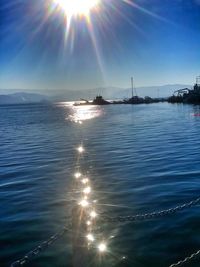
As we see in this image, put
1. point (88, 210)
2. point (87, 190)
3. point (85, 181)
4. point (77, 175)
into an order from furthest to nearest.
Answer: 1. point (77, 175)
2. point (85, 181)
3. point (87, 190)
4. point (88, 210)

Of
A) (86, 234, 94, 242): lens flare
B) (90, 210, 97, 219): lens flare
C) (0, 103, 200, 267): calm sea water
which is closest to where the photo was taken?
(0, 103, 200, 267): calm sea water

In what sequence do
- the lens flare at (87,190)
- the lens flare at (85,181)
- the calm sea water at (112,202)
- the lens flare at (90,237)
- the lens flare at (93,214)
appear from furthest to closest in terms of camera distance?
the lens flare at (85,181) → the lens flare at (87,190) → the lens flare at (93,214) → the lens flare at (90,237) → the calm sea water at (112,202)

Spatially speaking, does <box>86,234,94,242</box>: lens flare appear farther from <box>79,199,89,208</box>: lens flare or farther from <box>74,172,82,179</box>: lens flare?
<box>74,172,82,179</box>: lens flare

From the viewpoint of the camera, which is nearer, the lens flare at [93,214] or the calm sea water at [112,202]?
the calm sea water at [112,202]

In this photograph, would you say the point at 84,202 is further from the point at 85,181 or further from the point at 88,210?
the point at 85,181

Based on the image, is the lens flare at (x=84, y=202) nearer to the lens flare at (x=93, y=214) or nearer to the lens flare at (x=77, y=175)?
the lens flare at (x=93, y=214)

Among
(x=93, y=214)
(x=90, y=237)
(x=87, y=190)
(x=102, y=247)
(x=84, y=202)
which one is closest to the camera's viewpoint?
(x=102, y=247)

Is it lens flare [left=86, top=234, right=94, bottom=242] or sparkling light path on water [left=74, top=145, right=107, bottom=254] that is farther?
lens flare [left=86, top=234, right=94, bottom=242]

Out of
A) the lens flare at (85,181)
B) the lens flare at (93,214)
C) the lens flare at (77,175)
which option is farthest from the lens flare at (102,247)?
the lens flare at (77,175)

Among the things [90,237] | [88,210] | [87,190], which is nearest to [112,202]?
[88,210]

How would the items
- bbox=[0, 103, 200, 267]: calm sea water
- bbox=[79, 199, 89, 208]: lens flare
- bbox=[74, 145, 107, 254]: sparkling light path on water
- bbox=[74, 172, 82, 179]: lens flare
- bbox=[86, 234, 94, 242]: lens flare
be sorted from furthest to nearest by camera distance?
bbox=[74, 172, 82, 179]: lens flare < bbox=[79, 199, 89, 208]: lens flare < bbox=[86, 234, 94, 242]: lens flare < bbox=[74, 145, 107, 254]: sparkling light path on water < bbox=[0, 103, 200, 267]: calm sea water

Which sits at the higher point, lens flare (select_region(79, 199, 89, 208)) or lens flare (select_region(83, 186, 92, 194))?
lens flare (select_region(79, 199, 89, 208))

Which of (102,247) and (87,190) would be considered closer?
(102,247)

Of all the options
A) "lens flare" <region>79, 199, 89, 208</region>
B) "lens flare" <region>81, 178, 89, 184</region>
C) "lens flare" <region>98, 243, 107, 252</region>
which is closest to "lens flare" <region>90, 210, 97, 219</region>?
"lens flare" <region>79, 199, 89, 208</region>
